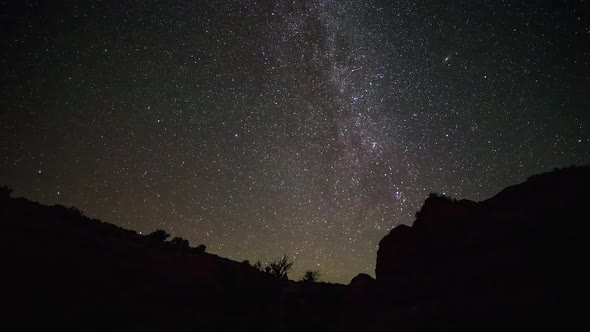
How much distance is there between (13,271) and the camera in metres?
12.0

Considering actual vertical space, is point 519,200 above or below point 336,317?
above

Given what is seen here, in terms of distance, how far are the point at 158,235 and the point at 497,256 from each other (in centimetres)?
2403

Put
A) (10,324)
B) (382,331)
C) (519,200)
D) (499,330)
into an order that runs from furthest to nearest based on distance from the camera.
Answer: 1. (519,200)
2. (382,331)
3. (10,324)
4. (499,330)

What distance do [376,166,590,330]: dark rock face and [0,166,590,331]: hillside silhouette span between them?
Answer: 0.14 ft

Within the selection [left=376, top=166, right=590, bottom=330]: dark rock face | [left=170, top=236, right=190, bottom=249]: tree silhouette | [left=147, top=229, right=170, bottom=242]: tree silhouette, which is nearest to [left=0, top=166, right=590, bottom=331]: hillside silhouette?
[left=376, top=166, right=590, bottom=330]: dark rock face

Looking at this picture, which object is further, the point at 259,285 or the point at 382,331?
the point at 259,285

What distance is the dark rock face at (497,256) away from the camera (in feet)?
30.0

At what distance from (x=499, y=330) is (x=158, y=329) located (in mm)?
10345

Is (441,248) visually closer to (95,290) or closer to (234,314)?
(234,314)

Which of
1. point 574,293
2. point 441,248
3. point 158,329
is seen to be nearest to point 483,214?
point 441,248

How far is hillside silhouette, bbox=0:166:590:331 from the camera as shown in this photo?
9.42m

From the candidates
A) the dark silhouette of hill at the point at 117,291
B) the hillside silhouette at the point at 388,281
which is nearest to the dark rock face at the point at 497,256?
the hillside silhouette at the point at 388,281

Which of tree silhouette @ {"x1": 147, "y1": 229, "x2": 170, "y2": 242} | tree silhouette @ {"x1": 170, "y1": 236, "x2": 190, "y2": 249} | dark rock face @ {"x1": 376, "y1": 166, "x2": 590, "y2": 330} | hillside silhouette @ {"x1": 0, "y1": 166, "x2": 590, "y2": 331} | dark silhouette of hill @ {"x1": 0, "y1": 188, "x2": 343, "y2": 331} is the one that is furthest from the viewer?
tree silhouette @ {"x1": 170, "y1": 236, "x2": 190, "y2": 249}

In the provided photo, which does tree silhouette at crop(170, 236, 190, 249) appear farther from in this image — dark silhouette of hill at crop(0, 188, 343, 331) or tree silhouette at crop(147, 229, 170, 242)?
dark silhouette of hill at crop(0, 188, 343, 331)
